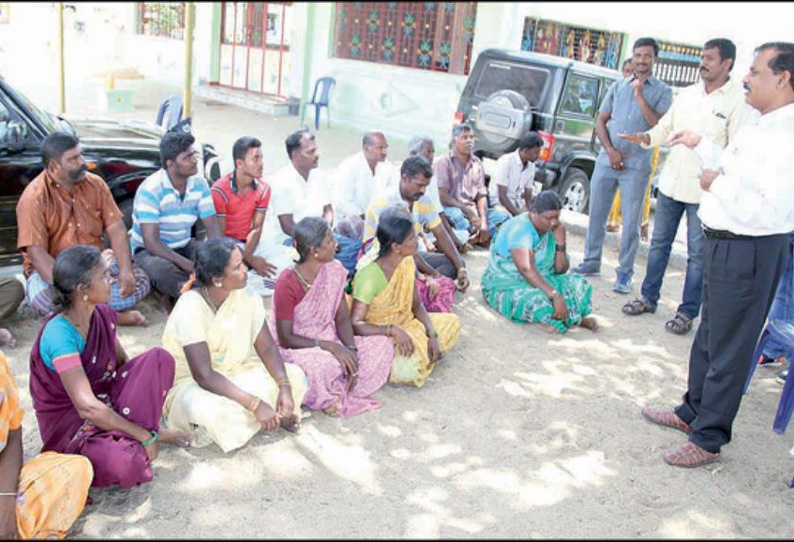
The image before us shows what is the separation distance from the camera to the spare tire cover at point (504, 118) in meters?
7.61

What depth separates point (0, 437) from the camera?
2.55 metres

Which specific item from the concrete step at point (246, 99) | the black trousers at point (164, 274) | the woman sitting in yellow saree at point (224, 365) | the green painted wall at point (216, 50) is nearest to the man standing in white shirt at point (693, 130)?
the woman sitting in yellow saree at point (224, 365)

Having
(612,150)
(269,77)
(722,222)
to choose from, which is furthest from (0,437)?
(269,77)

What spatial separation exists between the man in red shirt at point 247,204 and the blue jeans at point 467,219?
1965 millimetres

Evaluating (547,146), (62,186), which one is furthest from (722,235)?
(547,146)

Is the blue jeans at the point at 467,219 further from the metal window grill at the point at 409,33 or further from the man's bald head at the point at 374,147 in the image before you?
the metal window grill at the point at 409,33

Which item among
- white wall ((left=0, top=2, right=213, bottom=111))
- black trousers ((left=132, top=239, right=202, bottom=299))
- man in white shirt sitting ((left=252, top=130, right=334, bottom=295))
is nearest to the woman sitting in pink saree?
black trousers ((left=132, top=239, right=202, bottom=299))

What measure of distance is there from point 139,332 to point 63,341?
71.0 inches

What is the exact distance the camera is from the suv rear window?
25.9 feet

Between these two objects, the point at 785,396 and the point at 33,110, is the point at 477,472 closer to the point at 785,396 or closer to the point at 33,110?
the point at 785,396

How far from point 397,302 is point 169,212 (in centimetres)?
171

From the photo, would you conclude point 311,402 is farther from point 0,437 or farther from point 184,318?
point 0,437

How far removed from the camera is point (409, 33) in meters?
13.2

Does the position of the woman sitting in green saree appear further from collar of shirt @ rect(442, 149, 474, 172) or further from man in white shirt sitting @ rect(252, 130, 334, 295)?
collar of shirt @ rect(442, 149, 474, 172)
